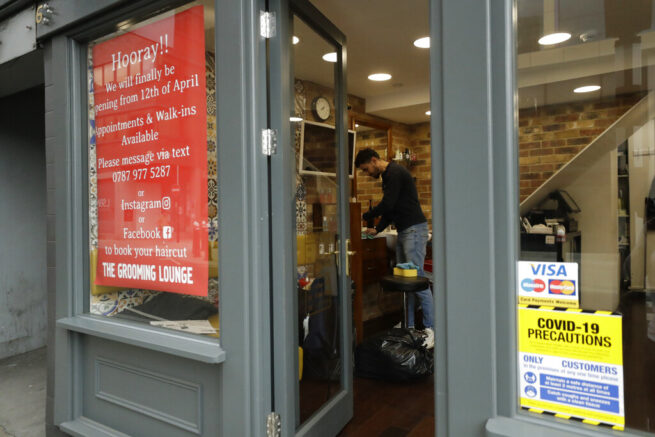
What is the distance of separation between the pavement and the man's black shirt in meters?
3.11

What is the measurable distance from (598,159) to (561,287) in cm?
38

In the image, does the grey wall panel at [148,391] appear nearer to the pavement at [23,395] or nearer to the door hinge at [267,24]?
the pavement at [23,395]

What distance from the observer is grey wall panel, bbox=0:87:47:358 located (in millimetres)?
4051

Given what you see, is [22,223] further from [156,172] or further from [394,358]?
Result: [394,358]

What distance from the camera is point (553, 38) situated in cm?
130

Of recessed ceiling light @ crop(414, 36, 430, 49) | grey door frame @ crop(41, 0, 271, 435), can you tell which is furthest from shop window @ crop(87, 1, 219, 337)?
recessed ceiling light @ crop(414, 36, 430, 49)

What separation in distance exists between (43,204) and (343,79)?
348 cm

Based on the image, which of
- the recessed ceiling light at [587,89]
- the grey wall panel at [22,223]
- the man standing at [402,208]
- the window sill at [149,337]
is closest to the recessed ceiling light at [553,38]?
the recessed ceiling light at [587,89]

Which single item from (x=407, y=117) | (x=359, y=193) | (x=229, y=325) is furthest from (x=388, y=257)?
(x=229, y=325)

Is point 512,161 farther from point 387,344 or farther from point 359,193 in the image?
point 359,193

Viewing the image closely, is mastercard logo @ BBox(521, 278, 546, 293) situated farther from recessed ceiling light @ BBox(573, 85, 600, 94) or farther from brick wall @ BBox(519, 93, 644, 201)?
recessed ceiling light @ BBox(573, 85, 600, 94)

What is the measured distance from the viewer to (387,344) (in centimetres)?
324

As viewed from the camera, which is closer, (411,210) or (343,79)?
(343,79)

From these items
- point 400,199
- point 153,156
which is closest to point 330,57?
point 153,156
